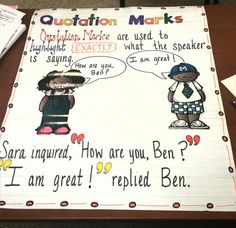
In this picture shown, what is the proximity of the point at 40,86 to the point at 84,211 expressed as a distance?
1.13 feet

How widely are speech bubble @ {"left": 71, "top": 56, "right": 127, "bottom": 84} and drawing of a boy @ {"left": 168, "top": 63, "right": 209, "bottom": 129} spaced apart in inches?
5.3

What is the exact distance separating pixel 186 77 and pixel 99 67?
0.22m

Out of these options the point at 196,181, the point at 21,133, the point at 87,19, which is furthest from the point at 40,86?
the point at 196,181

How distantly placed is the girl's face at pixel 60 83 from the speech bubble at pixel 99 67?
4 centimetres

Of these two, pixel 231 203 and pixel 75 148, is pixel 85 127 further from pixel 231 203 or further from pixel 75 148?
pixel 231 203

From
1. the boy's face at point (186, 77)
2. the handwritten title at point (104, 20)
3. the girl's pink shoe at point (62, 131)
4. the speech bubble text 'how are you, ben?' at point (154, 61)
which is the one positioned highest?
the handwritten title at point (104, 20)

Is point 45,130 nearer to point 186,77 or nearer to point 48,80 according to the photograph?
point 48,80

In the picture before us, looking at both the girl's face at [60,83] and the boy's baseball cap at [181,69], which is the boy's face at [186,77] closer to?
the boy's baseball cap at [181,69]

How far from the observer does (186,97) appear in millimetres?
808

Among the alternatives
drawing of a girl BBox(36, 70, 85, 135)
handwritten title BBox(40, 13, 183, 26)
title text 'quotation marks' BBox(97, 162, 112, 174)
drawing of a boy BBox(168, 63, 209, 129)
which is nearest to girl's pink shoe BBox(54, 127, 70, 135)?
drawing of a girl BBox(36, 70, 85, 135)

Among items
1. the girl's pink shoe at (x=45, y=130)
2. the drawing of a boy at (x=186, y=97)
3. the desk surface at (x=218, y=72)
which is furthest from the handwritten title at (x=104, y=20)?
the girl's pink shoe at (x=45, y=130)

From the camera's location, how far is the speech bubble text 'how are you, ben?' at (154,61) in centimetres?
87

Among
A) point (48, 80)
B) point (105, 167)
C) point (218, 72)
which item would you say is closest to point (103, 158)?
point (105, 167)

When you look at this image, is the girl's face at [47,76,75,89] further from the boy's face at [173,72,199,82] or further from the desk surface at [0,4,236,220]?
the boy's face at [173,72,199,82]
